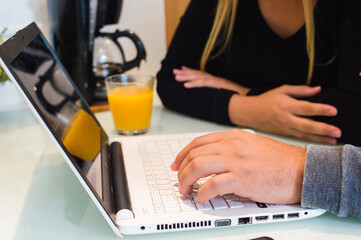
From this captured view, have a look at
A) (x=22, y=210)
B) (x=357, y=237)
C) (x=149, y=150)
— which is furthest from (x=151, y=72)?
(x=357, y=237)

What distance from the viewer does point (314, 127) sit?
907 millimetres

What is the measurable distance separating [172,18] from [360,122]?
100 cm

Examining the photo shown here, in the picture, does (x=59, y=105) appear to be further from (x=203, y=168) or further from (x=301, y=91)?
(x=301, y=91)

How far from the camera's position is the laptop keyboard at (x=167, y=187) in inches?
22.9

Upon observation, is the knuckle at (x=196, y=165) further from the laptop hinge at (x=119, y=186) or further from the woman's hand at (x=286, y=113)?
the woman's hand at (x=286, y=113)

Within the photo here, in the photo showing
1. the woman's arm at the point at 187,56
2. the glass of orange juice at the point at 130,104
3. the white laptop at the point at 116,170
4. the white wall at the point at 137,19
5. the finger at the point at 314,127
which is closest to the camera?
the white laptop at the point at 116,170

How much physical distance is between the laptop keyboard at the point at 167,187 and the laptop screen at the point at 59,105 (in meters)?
0.07

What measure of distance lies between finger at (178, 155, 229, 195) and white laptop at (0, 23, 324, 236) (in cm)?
3

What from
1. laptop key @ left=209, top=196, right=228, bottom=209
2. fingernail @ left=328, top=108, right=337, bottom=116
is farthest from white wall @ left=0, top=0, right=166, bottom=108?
laptop key @ left=209, top=196, right=228, bottom=209

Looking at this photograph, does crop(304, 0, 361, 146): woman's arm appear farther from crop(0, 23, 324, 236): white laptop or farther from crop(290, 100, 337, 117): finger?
crop(0, 23, 324, 236): white laptop

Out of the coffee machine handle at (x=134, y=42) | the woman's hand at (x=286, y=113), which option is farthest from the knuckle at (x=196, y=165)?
the coffee machine handle at (x=134, y=42)

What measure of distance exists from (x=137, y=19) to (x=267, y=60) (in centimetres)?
64

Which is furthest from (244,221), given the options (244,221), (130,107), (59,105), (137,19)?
(137,19)

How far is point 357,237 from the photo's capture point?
0.55 metres
